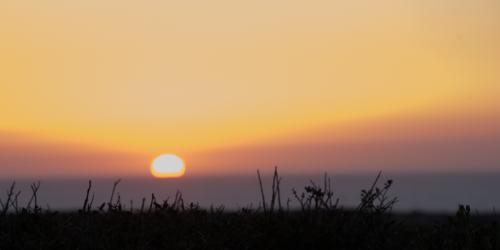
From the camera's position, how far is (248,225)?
30.3 feet

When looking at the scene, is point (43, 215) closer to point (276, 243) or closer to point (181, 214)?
point (181, 214)

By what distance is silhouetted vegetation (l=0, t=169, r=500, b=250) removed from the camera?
894 centimetres

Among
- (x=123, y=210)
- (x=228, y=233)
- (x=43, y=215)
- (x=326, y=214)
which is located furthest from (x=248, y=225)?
(x=43, y=215)

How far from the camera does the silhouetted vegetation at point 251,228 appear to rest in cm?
894

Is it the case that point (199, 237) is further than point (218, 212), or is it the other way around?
point (218, 212)

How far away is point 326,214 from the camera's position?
930cm

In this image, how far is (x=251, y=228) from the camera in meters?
9.20

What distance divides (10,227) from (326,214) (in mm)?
3274

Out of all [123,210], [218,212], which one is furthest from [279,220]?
[123,210]

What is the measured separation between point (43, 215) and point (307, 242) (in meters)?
2.91

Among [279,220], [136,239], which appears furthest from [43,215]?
[279,220]

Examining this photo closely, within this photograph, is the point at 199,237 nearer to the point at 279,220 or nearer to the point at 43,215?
the point at 279,220

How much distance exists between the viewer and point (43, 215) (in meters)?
9.71

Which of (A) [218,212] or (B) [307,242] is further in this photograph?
(A) [218,212]
